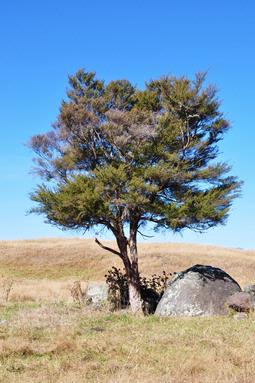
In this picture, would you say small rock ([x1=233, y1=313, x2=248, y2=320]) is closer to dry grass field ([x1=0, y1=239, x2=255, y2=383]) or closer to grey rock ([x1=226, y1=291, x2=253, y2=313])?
dry grass field ([x1=0, y1=239, x2=255, y2=383])

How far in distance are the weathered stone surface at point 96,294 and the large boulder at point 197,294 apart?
4.47 metres

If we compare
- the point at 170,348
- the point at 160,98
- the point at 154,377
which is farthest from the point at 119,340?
the point at 160,98

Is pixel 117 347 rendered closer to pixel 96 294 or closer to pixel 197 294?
pixel 197 294

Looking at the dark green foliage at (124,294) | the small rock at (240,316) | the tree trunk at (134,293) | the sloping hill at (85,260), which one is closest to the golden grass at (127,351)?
the small rock at (240,316)

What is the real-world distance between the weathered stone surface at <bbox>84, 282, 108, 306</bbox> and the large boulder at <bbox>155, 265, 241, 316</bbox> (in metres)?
4.47

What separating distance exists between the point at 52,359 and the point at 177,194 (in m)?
12.2

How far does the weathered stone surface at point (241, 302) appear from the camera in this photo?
65.7ft

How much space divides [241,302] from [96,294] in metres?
8.77

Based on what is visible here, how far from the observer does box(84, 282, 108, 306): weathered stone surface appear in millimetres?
25820

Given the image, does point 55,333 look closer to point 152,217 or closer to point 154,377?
point 154,377

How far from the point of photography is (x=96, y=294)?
2659cm

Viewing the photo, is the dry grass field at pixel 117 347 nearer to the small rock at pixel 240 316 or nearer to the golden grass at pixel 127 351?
the golden grass at pixel 127 351

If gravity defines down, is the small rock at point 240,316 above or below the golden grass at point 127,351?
above

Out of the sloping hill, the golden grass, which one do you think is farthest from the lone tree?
the sloping hill
